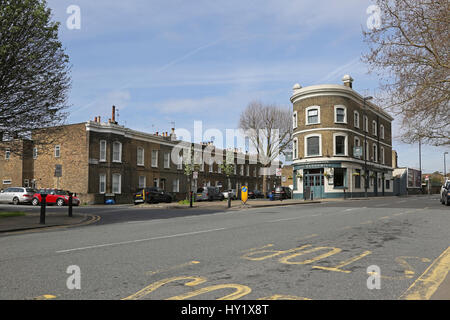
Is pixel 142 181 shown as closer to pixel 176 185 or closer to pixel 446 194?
pixel 176 185

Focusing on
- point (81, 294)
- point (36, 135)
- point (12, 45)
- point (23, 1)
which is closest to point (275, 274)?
point (81, 294)

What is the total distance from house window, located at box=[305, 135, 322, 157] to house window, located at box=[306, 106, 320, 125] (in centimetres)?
173

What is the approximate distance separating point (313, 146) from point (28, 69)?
32348mm

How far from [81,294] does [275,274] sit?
260cm

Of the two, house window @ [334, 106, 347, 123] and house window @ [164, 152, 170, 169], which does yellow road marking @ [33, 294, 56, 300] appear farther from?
house window @ [164, 152, 170, 169]

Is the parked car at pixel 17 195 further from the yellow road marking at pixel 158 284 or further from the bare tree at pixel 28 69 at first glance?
the yellow road marking at pixel 158 284

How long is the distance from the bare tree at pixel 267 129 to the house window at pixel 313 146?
20.3 ft

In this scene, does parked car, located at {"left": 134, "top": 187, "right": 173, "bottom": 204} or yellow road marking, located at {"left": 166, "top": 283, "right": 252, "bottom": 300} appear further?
parked car, located at {"left": 134, "top": 187, "right": 173, "bottom": 204}

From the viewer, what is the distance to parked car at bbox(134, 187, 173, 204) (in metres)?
33.1

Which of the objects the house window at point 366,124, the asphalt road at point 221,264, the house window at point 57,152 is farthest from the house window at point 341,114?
the asphalt road at point 221,264

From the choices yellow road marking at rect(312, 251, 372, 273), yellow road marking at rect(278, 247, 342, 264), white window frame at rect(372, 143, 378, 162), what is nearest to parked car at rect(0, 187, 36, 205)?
yellow road marking at rect(278, 247, 342, 264)

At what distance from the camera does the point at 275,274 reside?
534 cm

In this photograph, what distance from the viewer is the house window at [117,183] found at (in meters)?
39.1
